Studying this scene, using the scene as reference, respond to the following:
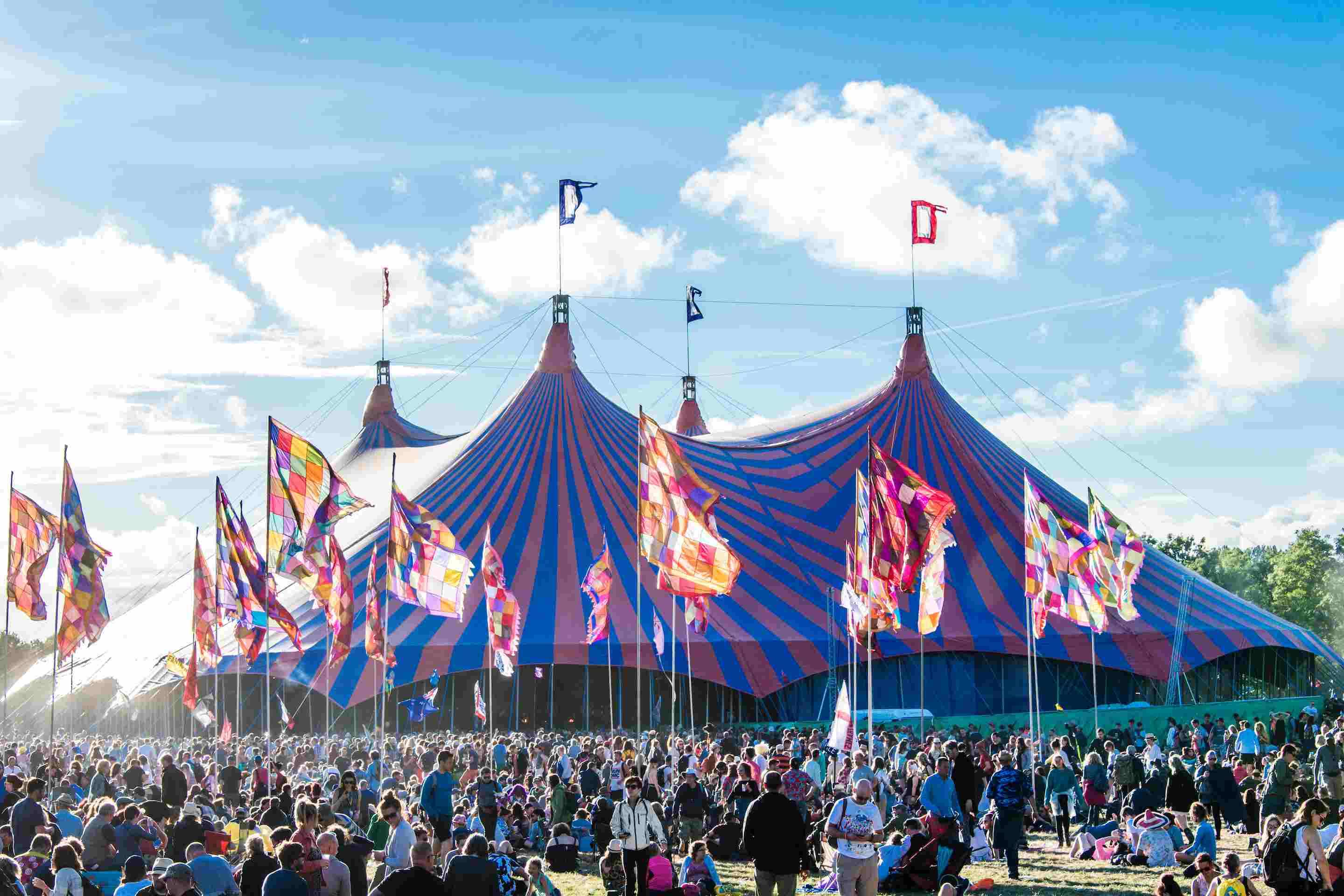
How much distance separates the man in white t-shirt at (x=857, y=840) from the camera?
9.34 metres

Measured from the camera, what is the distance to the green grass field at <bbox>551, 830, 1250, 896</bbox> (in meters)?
11.7

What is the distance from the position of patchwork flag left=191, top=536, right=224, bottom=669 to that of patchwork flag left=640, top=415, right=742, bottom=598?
722 centimetres

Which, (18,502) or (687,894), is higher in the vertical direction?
(18,502)

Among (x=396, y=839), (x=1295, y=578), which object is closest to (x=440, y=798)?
(x=396, y=839)

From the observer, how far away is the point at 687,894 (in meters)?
10.8

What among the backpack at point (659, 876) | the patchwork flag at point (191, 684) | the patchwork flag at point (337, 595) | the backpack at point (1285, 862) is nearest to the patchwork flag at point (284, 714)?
the patchwork flag at point (191, 684)

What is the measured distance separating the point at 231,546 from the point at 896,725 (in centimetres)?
1099

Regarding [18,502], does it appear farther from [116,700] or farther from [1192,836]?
[1192,836]

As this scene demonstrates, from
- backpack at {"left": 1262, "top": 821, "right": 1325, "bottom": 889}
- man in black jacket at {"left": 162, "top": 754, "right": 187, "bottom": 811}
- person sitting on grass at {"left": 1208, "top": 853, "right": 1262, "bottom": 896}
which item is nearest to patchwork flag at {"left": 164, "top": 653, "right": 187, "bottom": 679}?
man in black jacket at {"left": 162, "top": 754, "right": 187, "bottom": 811}

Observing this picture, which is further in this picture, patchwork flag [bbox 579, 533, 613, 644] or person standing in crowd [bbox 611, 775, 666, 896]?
patchwork flag [bbox 579, 533, 613, 644]

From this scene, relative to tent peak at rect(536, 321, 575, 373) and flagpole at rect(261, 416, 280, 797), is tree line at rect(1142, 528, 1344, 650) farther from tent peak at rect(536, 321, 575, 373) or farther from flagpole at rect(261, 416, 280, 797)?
flagpole at rect(261, 416, 280, 797)

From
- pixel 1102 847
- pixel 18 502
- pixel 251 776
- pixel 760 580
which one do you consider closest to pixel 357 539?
pixel 760 580

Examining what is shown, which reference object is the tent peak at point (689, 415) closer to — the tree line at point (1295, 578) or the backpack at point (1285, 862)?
the tree line at point (1295, 578)

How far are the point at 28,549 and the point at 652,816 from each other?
38.5 ft
